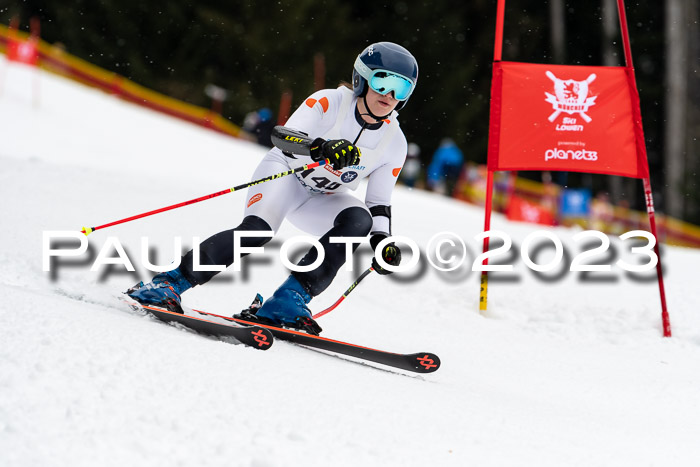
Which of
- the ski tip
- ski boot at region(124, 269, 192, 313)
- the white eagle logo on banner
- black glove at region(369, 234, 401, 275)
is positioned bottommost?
the ski tip

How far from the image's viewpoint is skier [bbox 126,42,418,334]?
12.2 ft

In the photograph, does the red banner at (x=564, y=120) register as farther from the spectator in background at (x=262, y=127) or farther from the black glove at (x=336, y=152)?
the spectator in background at (x=262, y=127)

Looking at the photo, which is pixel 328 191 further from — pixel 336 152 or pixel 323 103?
pixel 336 152

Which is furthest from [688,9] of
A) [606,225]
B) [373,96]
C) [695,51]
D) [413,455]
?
[413,455]

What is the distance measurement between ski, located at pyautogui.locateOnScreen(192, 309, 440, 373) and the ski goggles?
3.90 feet

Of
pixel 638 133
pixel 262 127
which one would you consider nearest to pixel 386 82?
pixel 638 133

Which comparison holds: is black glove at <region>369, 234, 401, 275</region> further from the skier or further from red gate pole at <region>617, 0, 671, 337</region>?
red gate pole at <region>617, 0, 671, 337</region>

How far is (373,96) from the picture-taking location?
3.77m

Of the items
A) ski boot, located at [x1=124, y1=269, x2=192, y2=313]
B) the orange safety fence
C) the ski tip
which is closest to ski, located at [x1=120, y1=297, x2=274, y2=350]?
ski boot, located at [x1=124, y1=269, x2=192, y2=313]

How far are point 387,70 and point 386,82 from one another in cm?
6

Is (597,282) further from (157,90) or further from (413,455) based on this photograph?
(157,90)

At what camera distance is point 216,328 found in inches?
134

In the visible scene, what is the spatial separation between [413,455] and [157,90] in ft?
73.5

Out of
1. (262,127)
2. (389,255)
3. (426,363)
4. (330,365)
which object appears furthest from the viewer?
(262,127)
